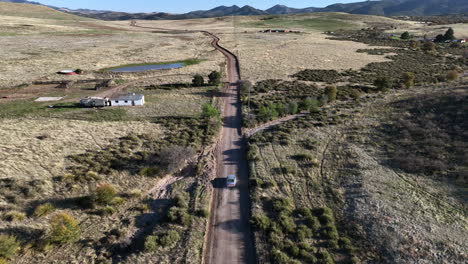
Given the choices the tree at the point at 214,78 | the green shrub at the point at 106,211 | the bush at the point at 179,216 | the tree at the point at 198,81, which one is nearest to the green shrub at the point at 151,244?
the bush at the point at 179,216

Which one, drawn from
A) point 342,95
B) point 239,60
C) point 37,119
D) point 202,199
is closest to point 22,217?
point 202,199

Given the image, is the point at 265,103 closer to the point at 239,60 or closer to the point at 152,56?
the point at 239,60

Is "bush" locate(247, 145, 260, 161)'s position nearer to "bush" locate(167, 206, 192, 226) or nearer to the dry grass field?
the dry grass field

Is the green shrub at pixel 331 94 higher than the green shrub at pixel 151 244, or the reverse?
the green shrub at pixel 331 94

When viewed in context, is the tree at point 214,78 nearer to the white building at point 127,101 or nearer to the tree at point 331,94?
the white building at point 127,101

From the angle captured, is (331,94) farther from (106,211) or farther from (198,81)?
(106,211)

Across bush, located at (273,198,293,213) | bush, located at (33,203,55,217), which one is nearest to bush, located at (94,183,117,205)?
bush, located at (33,203,55,217)
